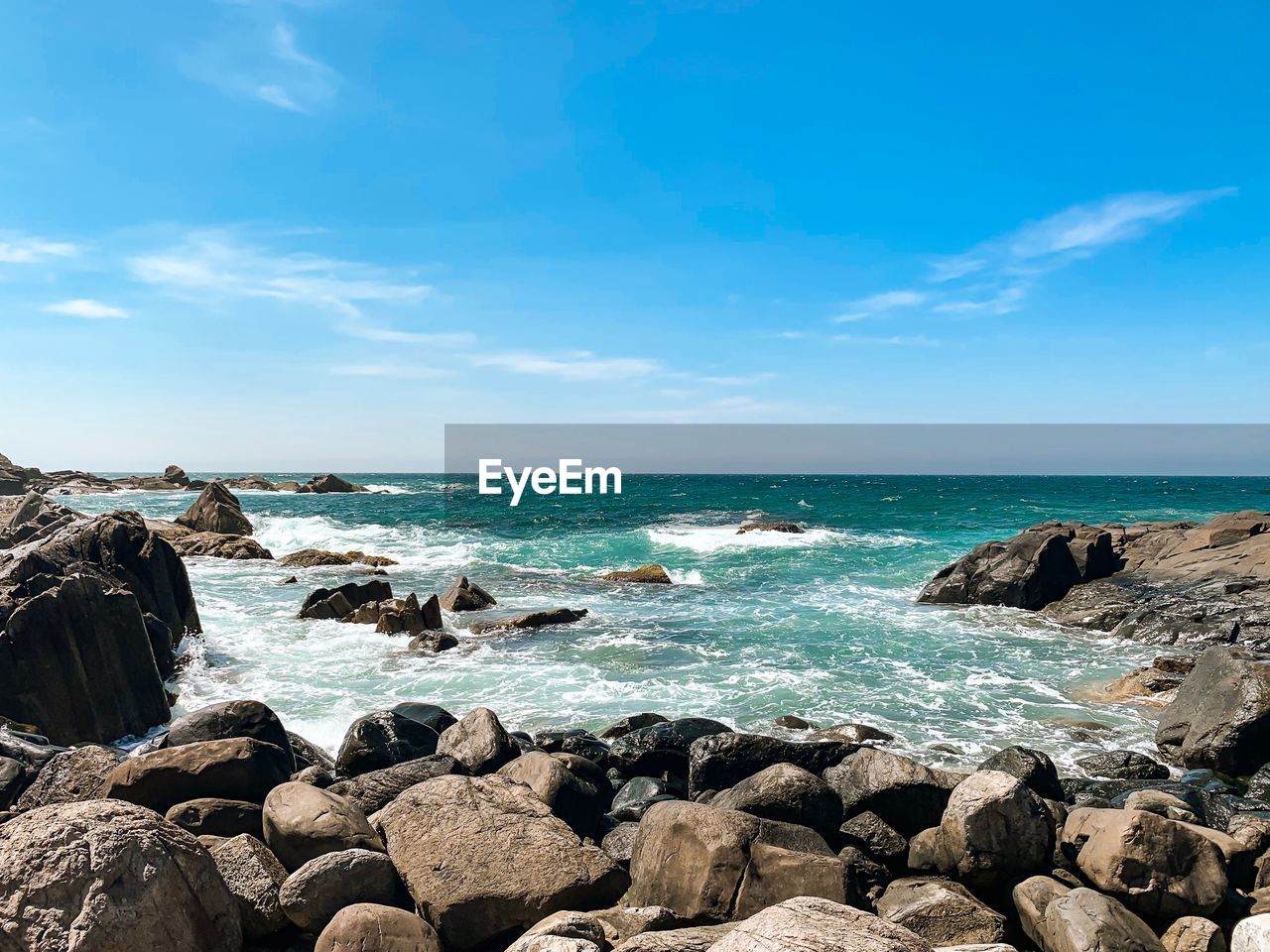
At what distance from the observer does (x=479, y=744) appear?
8.29m

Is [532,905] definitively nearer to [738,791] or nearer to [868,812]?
[738,791]

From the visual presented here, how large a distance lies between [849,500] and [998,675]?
53.9 meters

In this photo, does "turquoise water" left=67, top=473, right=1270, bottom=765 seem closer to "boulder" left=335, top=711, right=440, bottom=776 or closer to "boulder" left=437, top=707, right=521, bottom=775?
"boulder" left=335, top=711, right=440, bottom=776

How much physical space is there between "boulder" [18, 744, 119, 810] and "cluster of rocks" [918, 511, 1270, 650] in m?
19.2

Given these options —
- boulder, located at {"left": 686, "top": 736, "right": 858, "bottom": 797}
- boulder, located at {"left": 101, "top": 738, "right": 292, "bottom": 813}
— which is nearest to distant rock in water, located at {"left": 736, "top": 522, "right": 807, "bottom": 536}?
boulder, located at {"left": 686, "top": 736, "right": 858, "bottom": 797}

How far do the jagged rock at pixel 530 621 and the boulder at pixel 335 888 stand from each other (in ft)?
41.8

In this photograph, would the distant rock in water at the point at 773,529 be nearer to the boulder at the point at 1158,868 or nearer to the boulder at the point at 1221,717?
the boulder at the point at 1221,717

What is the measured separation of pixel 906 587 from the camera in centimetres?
2467

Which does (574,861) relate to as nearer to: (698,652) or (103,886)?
(103,886)

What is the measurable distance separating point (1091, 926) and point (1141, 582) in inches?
763

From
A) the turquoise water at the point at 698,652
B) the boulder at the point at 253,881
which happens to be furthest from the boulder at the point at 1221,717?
the boulder at the point at 253,881

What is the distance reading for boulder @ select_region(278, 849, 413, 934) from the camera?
15.5ft

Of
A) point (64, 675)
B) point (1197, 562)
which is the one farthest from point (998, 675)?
point (64, 675)

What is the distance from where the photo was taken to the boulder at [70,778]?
614 cm
